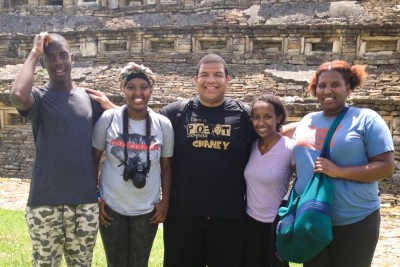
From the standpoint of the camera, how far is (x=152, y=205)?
11.2ft

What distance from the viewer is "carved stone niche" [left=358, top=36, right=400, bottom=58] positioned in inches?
436

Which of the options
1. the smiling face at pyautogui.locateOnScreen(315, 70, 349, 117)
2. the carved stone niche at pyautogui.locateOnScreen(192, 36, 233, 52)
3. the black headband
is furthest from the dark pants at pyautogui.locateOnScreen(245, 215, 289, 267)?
the carved stone niche at pyautogui.locateOnScreen(192, 36, 233, 52)

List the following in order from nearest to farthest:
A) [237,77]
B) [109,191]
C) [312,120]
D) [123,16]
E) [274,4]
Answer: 1. [312,120]
2. [109,191]
3. [237,77]
4. [274,4]
5. [123,16]

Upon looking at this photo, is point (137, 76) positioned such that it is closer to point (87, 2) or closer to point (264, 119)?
point (264, 119)

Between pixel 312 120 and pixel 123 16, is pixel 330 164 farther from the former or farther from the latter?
pixel 123 16

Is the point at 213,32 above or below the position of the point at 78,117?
above

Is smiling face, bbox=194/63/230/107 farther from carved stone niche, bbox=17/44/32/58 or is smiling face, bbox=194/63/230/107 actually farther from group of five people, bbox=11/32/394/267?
carved stone niche, bbox=17/44/32/58

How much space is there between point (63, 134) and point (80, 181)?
0.38m

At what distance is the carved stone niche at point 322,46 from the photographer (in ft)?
38.0

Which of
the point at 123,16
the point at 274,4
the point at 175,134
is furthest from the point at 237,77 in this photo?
the point at 175,134

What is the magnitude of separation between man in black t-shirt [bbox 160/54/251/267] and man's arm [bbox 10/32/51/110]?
116 cm

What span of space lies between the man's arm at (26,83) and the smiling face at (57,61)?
0.06 metres

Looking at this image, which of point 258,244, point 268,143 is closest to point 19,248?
point 258,244

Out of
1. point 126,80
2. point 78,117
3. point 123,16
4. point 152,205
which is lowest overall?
point 152,205
